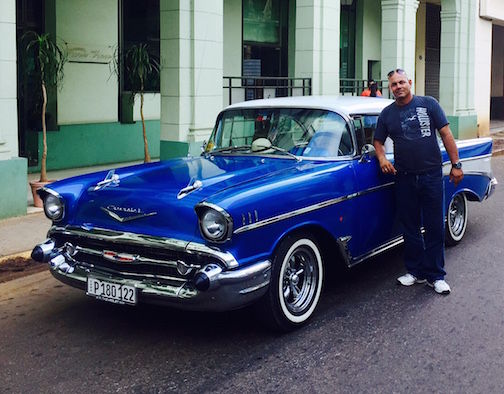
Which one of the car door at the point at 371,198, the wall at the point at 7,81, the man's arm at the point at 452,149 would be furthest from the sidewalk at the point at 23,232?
the man's arm at the point at 452,149

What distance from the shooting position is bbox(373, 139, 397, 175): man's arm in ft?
19.1

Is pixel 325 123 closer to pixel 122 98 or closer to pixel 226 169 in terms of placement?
pixel 226 169

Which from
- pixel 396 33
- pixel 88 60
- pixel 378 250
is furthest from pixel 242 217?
pixel 396 33

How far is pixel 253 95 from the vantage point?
1568cm

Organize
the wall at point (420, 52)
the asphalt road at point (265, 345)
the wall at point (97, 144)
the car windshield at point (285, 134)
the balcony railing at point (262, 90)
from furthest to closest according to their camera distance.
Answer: the wall at point (420, 52)
the balcony railing at point (262, 90)
the wall at point (97, 144)
the car windshield at point (285, 134)
the asphalt road at point (265, 345)

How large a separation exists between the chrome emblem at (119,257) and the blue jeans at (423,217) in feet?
7.96

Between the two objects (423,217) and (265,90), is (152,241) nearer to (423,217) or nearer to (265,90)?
(423,217)

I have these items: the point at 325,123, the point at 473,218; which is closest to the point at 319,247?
the point at 325,123

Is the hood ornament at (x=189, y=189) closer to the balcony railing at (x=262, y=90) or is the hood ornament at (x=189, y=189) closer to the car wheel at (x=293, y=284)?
the car wheel at (x=293, y=284)

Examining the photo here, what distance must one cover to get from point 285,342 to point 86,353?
4.34 feet

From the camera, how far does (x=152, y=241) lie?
4613 mm

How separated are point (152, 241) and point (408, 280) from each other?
2.52 m

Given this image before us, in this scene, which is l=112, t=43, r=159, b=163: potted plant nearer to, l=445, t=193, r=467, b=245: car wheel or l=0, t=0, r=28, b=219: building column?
l=0, t=0, r=28, b=219: building column

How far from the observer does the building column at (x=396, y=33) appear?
17.7 metres
